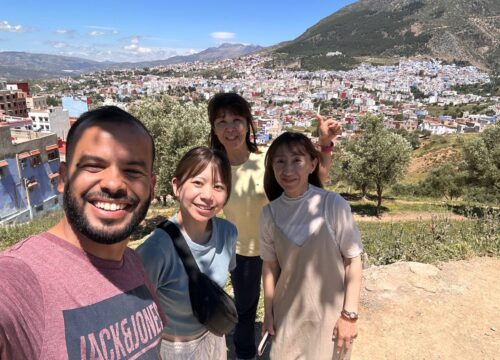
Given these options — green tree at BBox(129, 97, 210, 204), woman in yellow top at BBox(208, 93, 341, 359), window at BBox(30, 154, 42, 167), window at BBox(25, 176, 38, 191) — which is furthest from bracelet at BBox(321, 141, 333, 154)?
window at BBox(30, 154, 42, 167)

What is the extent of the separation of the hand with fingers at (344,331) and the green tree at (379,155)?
689 inches

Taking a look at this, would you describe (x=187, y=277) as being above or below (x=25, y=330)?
below

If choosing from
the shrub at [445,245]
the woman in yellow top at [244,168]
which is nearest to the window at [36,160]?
the shrub at [445,245]

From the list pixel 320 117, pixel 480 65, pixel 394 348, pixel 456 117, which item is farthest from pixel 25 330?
pixel 480 65

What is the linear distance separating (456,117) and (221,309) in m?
111

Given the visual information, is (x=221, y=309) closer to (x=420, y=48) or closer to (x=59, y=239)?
(x=59, y=239)

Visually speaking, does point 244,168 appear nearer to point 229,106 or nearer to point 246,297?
point 229,106

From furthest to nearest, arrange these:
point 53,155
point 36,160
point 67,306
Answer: point 53,155 → point 36,160 → point 67,306

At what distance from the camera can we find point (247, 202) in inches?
101

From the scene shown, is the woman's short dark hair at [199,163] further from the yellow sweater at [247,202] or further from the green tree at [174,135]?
the green tree at [174,135]

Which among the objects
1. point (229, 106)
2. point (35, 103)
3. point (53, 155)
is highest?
point (229, 106)

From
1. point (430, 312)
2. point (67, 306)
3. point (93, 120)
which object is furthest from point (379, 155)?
point (67, 306)

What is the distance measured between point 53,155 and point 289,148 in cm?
2779

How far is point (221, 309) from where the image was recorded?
1810 millimetres
